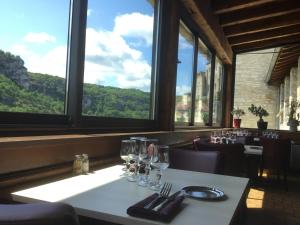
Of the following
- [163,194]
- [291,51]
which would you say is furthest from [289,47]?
[163,194]

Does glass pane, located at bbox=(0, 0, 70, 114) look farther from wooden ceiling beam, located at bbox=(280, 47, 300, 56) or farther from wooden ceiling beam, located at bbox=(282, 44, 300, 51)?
wooden ceiling beam, located at bbox=(280, 47, 300, 56)

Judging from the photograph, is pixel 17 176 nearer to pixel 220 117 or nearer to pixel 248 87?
pixel 220 117

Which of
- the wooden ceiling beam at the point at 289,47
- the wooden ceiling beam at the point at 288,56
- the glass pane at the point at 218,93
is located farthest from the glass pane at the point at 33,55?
the wooden ceiling beam at the point at 288,56

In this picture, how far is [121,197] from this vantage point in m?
1.35

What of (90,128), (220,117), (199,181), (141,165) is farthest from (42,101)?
(220,117)

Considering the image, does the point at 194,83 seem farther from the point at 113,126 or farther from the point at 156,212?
the point at 156,212

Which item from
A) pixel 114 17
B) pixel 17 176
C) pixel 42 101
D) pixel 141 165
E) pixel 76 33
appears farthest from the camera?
pixel 114 17

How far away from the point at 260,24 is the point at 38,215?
6.51 m

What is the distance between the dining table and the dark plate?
0.02 metres

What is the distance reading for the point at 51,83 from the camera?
2.06 m

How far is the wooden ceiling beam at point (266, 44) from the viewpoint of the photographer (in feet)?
24.4

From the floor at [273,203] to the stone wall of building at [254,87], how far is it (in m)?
2.58

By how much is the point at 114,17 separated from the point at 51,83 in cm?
97

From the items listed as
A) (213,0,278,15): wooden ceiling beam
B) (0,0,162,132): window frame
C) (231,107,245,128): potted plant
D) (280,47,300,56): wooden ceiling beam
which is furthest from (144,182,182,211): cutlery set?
(280,47,300,56): wooden ceiling beam
